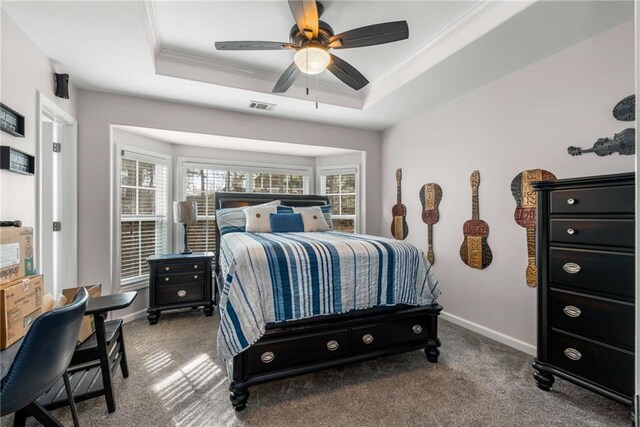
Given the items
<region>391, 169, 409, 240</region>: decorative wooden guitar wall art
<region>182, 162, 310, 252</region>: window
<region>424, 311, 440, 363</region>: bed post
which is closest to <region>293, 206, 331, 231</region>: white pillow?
<region>391, 169, 409, 240</region>: decorative wooden guitar wall art

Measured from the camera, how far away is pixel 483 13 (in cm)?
214

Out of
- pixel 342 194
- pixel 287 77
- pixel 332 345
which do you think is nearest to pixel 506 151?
pixel 287 77

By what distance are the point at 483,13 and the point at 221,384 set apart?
326 cm

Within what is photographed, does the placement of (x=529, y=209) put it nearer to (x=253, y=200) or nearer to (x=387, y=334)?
(x=387, y=334)

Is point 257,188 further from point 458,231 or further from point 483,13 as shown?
point 483,13

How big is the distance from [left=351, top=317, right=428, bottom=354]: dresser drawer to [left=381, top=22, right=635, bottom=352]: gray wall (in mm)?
1026

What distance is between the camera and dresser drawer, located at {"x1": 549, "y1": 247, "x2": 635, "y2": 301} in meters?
1.65

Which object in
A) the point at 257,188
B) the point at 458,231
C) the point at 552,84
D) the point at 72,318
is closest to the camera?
the point at 72,318

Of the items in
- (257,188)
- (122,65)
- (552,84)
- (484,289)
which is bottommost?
(484,289)

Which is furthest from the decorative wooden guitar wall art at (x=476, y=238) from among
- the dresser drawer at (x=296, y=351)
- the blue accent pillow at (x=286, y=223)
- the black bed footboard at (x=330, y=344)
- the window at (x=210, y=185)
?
the window at (x=210, y=185)

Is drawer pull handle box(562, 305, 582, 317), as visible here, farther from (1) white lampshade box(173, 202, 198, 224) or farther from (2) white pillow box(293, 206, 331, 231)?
(1) white lampshade box(173, 202, 198, 224)

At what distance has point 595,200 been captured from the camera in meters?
1.77

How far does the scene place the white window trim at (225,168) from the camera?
13.5 feet

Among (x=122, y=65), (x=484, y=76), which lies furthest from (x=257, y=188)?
(x=484, y=76)
